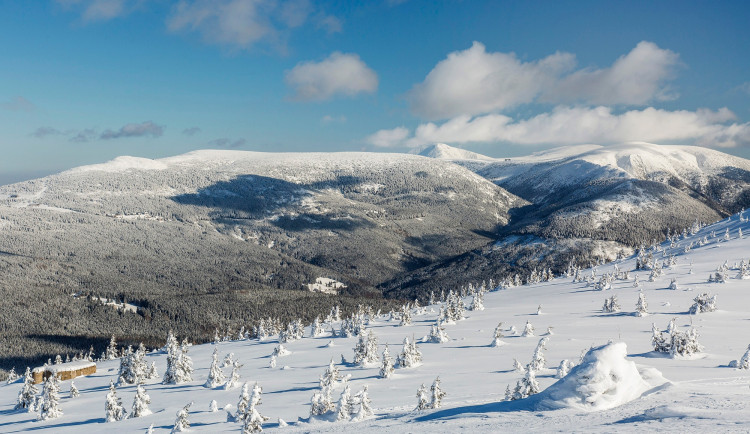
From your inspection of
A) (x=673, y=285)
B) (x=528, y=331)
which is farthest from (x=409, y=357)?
(x=673, y=285)

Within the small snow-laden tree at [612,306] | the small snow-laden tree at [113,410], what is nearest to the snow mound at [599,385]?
the small snow-laden tree at [113,410]

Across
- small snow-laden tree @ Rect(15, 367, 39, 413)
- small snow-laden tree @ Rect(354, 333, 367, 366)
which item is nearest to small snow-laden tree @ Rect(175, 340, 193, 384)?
small snow-laden tree @ Rect(15, 367, 39, 413)

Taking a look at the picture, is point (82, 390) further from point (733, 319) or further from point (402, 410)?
point (733, 319)

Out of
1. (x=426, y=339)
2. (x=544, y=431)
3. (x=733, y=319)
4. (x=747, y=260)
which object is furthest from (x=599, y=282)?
(x=544, y=431)

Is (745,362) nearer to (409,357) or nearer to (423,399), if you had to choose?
(423,399)

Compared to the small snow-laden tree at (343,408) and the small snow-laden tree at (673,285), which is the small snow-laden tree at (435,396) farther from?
the small snow-laden tree at (673,285)

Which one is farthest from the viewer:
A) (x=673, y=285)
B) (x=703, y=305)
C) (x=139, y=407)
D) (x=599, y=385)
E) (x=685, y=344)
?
(x=673, y=285)

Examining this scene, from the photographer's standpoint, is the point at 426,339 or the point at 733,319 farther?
the point at 426,339
